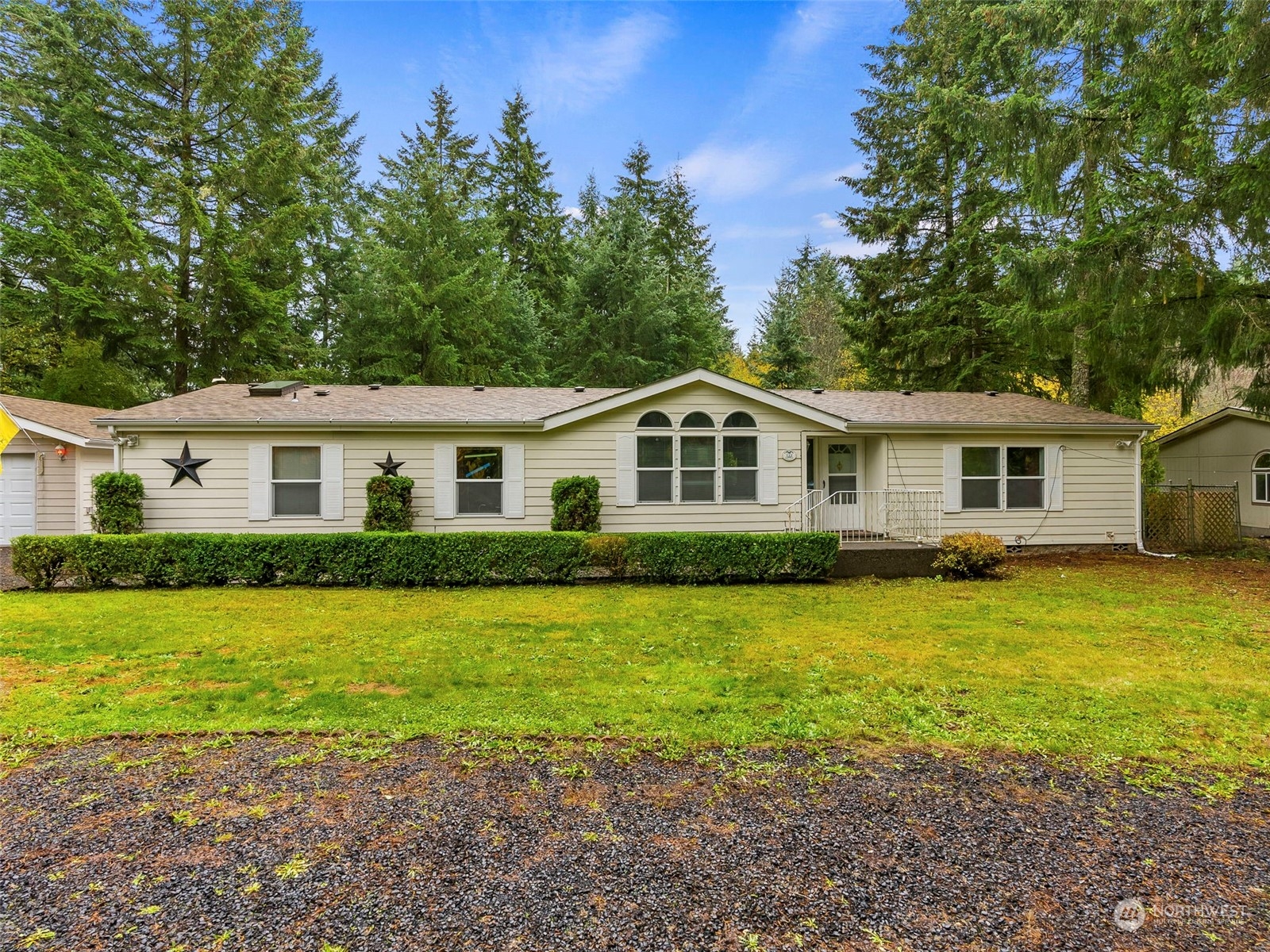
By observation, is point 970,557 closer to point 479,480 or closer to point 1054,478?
point 1054,478

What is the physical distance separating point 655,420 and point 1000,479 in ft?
22.1

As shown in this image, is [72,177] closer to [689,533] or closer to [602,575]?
[602,575]

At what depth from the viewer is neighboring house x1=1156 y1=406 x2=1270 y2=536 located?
13891 mm

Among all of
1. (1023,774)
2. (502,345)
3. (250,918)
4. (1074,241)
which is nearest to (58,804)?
(250,918)

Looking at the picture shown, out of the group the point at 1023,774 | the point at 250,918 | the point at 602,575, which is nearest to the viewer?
the point at 250,918

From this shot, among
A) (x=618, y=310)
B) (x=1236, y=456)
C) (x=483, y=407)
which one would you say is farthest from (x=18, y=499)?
(x=1236, y=456)

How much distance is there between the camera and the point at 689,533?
29.2 feet

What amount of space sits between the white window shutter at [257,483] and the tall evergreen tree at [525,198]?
16.4 metres

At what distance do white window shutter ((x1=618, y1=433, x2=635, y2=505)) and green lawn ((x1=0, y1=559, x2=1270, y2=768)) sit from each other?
2.74 metres

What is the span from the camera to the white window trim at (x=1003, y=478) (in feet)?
36.9

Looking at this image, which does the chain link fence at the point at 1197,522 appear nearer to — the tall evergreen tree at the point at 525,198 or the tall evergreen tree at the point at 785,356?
the tall evergreen tree at the point at 785,356

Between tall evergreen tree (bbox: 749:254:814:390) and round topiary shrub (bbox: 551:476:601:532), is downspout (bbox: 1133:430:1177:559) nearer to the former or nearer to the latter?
tall evergreen tree (bbox: 749:254:814:390)

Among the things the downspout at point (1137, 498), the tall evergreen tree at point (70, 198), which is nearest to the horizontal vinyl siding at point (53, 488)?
the tall evergreen tree at point (70, 198)

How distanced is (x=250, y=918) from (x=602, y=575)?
25.0 feet
